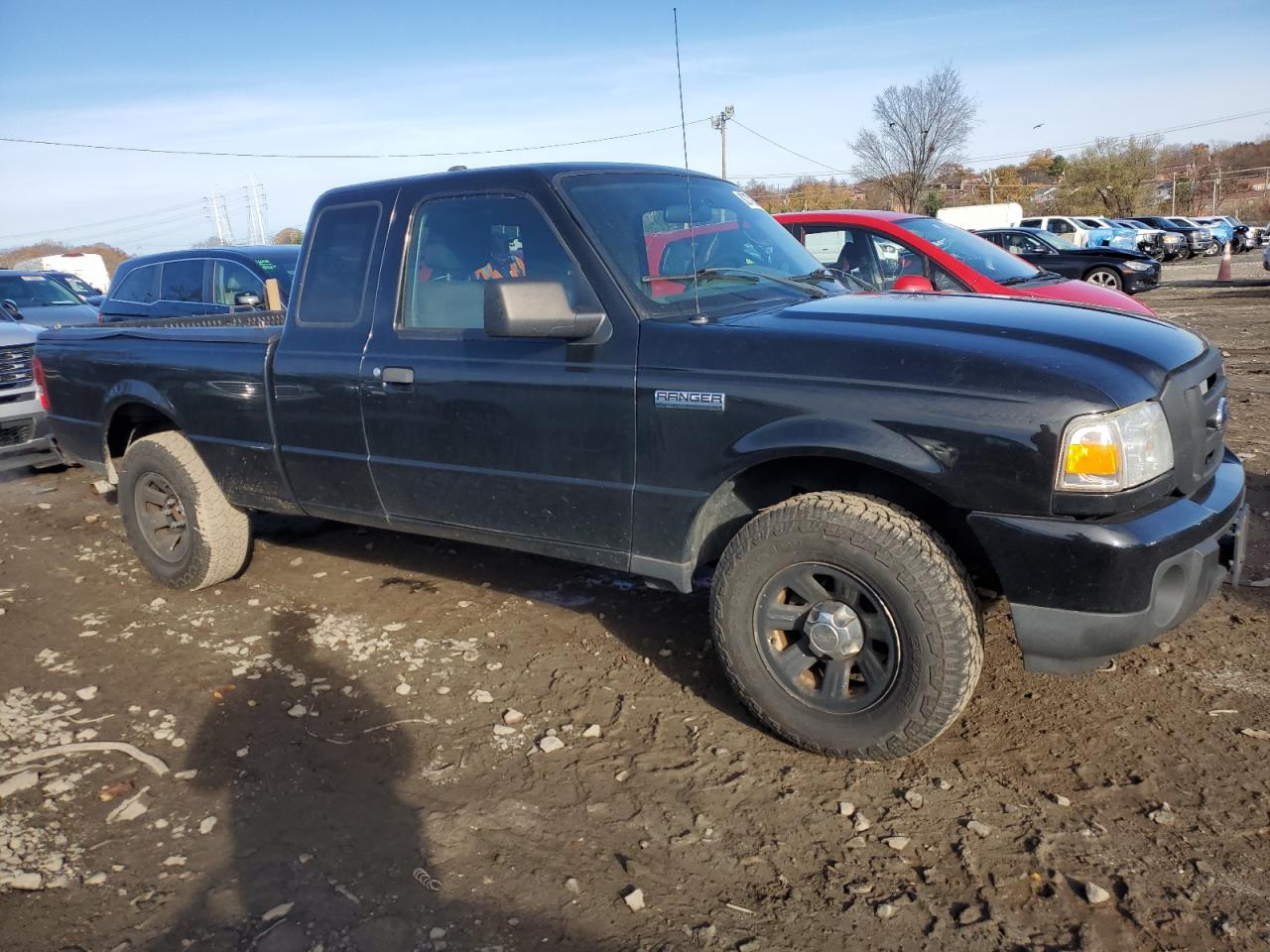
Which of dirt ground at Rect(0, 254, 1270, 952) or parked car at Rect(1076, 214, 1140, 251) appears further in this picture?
parked car at Rect(1076, 214, 1140, 251)

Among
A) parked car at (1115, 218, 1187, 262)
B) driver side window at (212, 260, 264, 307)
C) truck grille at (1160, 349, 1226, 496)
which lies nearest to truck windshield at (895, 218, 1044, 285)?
truck grille at (1160, 349, 1226, 496)

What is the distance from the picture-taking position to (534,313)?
3236mm

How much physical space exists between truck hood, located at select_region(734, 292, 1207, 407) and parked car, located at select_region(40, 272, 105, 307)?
12550 millimetres

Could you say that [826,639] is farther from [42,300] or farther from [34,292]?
[34,292]

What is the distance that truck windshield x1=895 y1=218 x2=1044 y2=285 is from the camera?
23.1ft

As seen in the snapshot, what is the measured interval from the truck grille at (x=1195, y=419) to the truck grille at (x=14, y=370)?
7.95m

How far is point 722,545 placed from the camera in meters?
3.44

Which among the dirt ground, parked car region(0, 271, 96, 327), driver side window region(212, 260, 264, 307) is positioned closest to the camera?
the dirt ground

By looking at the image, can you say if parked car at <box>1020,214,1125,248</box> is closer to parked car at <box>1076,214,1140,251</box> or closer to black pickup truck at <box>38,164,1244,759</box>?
parked car at <box>1076,214,1140,251</box>

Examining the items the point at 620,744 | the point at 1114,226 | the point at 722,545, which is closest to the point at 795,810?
the point at 620,744

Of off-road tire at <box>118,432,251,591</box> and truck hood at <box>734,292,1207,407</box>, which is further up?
truck hood at <box>734,292,1207,407</box>

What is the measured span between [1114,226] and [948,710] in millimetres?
32240

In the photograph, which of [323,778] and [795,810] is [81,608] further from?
[795,810]

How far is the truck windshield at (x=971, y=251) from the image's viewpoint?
7.05 meters
